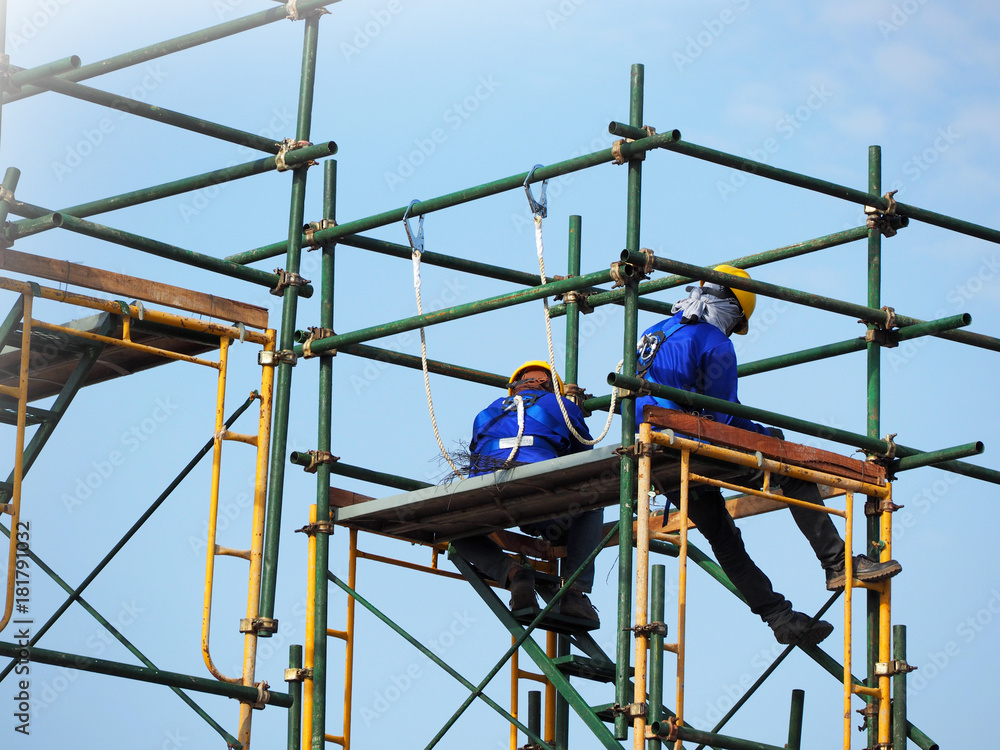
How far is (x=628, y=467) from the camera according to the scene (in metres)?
11.1

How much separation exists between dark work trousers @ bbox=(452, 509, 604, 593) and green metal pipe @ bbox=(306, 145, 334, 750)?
1010 millimetres

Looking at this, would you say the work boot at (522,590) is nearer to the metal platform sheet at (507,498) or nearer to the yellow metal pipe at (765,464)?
the metal platform sheet at (507,498)

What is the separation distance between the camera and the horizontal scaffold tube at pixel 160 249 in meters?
11.4

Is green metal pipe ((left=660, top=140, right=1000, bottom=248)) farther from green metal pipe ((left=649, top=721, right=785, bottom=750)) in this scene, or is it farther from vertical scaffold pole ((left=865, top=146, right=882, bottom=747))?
green metal pipe ((left=649, top=721, right=785, bottom=750))

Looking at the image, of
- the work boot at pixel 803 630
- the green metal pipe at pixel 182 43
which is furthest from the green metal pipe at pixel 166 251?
the work boot at pixel 803 630

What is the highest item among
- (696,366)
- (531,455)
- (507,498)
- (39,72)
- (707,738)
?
(39,72)

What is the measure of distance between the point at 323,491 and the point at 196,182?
84.5 inches

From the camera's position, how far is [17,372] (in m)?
11.8

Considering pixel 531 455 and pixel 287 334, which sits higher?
pixel 287 334

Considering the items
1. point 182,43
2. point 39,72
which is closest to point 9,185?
point 39,72

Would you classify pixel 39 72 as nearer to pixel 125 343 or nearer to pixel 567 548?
pixel 125 343

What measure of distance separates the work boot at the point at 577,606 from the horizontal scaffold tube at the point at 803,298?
92.2 inches

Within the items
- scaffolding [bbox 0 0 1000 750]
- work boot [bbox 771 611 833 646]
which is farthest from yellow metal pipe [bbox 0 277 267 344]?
work boot [bbox 771 611 833 646]

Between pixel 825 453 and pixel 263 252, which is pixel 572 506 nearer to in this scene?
pixel 825 453
